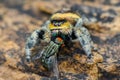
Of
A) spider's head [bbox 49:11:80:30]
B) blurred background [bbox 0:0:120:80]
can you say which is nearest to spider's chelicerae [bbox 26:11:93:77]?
spider's head [bbox 49:11:80:30]

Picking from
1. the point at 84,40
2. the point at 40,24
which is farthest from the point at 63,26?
the point at 40,24

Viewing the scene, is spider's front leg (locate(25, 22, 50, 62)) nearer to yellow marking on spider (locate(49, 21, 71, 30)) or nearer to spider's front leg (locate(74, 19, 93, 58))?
yellow marking on spider (locate(49, 21, 71, 30))

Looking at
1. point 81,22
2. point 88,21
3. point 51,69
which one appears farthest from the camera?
point 88,21

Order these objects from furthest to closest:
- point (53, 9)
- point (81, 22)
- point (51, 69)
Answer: point (53, 9) → point (81, 22) → point (51, 69)

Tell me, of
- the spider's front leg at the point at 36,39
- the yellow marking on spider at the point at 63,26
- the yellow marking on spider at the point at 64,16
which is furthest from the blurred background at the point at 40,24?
the yellow marking on spider at the point at 63,26

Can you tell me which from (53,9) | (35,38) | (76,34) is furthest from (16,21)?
(76,34)

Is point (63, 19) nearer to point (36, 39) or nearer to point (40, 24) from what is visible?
point (36, 39)

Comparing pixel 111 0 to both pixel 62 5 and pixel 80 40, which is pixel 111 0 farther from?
pixel 80 40

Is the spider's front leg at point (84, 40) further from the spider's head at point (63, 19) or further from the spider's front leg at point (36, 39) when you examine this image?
the spider's front leg at point (36, 39)
